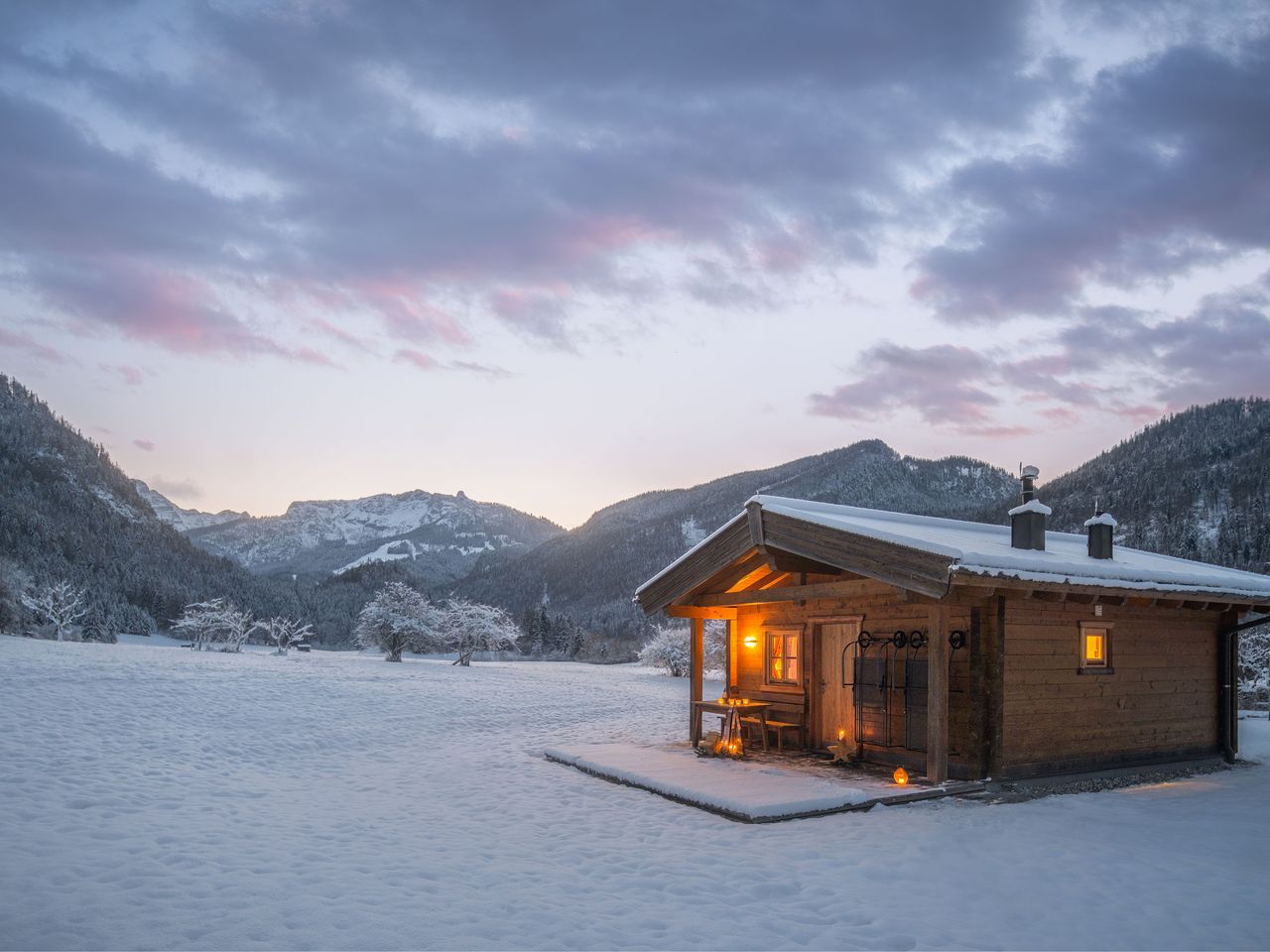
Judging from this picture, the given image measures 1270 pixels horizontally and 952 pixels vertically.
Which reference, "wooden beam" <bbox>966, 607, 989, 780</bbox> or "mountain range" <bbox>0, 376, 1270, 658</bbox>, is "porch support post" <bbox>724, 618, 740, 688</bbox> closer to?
"wooden beam" <bbox>966, 607, 989, 780</bbox>

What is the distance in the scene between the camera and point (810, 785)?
10.8 m

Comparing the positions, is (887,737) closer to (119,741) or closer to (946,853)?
(946,853)

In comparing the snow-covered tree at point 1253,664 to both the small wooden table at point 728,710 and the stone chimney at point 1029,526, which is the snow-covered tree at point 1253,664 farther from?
the small wooden table at point 728,710

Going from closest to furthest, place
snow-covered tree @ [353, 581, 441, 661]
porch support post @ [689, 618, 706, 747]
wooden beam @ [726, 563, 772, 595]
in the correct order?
porch support post @ [689, 618, 706, 747] → wooden beam @ [726, 563, 772, 595] → snow-covered tree @ [353, 581, 441, 661]

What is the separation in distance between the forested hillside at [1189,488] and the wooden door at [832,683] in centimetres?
6716

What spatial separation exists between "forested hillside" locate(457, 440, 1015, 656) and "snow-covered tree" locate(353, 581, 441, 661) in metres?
65.6

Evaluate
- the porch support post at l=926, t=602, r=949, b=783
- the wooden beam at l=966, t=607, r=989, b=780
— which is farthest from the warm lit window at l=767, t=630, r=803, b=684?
the porch support post at l=926, t=602, r=949, b=783

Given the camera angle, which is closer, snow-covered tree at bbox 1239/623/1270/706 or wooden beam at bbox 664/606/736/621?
wooden beam at bbox 664/606/736/621

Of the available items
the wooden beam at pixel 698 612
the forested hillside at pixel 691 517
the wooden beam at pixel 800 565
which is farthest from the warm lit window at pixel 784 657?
the forested hillside at pixel 691 517

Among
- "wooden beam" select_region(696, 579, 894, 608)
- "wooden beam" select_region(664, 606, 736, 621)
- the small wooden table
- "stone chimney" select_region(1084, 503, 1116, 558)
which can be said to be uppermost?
"stone chimney" select_region(1084, 503, 1116, 558)

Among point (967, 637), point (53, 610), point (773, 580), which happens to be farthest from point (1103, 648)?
point (53, 610)

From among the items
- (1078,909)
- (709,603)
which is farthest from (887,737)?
(1078,909)

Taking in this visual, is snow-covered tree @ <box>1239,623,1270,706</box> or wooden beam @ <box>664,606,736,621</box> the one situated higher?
wooden beam @ <box>664,606,736,621</box>

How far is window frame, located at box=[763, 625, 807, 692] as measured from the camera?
46.8ft
